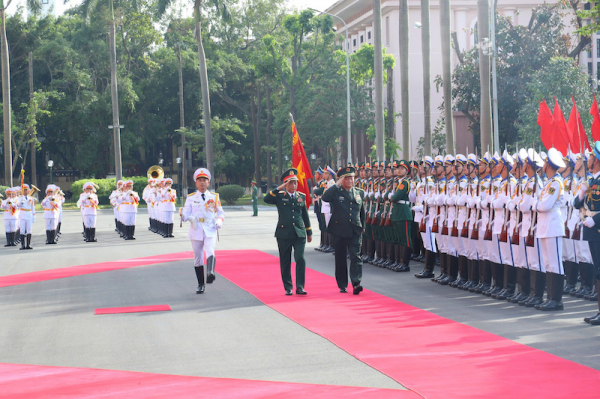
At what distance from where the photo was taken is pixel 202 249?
12406mm

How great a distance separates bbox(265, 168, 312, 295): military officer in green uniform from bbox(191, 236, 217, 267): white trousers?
1.10 m

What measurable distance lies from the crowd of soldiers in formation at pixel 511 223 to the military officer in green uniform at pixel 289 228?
2334 millimetres

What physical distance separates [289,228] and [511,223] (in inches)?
128

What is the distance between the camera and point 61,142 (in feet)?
208

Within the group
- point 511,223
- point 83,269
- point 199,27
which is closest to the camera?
point 511,223

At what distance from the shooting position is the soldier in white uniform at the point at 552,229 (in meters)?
9.95

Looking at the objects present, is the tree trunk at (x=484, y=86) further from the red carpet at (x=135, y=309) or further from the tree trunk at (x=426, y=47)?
the red carpet at (x=135, y=309)

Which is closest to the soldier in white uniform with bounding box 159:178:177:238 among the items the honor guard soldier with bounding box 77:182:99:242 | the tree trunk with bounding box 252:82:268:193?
the honor guard soldier with bounding box 77:182:99:242

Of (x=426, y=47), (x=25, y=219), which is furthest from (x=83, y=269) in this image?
(x=426, y=47)

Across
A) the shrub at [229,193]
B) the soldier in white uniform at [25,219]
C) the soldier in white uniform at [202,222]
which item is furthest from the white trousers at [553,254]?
the shrub at [229,193]

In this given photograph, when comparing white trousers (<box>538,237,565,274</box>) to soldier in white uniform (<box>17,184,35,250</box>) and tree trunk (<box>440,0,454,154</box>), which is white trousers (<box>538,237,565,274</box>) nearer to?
tree trunk (<box>440,0,454,154</box>)

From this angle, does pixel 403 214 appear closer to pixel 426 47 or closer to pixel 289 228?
pixel 289 228

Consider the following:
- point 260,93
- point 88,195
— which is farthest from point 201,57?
point 260,93

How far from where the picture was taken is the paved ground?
7320mm
